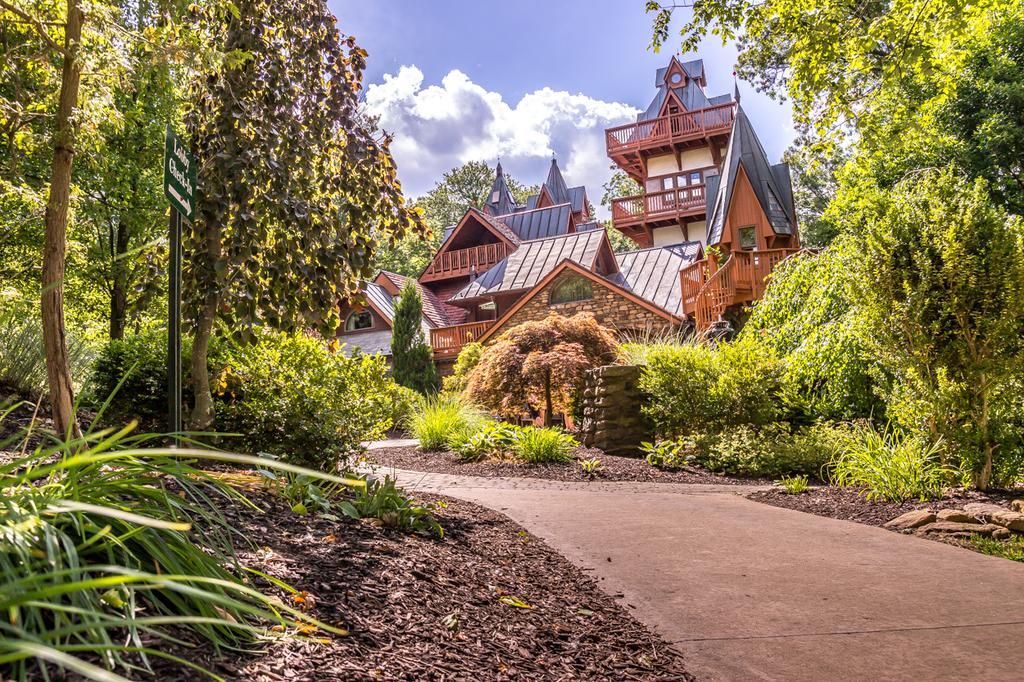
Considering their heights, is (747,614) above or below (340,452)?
below

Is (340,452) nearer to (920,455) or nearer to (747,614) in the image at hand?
(747,614)

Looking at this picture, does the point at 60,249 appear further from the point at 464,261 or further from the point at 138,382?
the point at 464,261

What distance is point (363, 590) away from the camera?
8.13 feet

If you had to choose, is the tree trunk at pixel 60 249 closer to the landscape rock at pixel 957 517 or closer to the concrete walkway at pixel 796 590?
the concrete walkway at pixel 796 590

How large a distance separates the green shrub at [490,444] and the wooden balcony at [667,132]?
860 inches

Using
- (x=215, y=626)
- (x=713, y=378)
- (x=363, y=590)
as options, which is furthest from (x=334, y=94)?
(x=713, y=378)

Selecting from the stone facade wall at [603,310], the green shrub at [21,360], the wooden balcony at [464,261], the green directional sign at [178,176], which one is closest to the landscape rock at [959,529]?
the green directional sign at [178,176]

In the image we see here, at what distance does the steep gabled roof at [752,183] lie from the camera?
21.4 m

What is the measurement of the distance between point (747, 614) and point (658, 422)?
688cm

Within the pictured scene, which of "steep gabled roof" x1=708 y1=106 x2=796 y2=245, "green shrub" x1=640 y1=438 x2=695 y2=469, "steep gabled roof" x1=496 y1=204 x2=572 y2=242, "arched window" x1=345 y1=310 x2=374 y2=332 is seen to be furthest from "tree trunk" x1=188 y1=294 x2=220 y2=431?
"steep gabled roof" x1=496 y1=204 x2=572 y2=242

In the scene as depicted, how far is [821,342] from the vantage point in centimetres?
908

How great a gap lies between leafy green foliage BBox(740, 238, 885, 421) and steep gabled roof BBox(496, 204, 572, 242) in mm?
20344

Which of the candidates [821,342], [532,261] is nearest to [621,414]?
[821,342]

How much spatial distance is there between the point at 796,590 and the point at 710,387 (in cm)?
604
